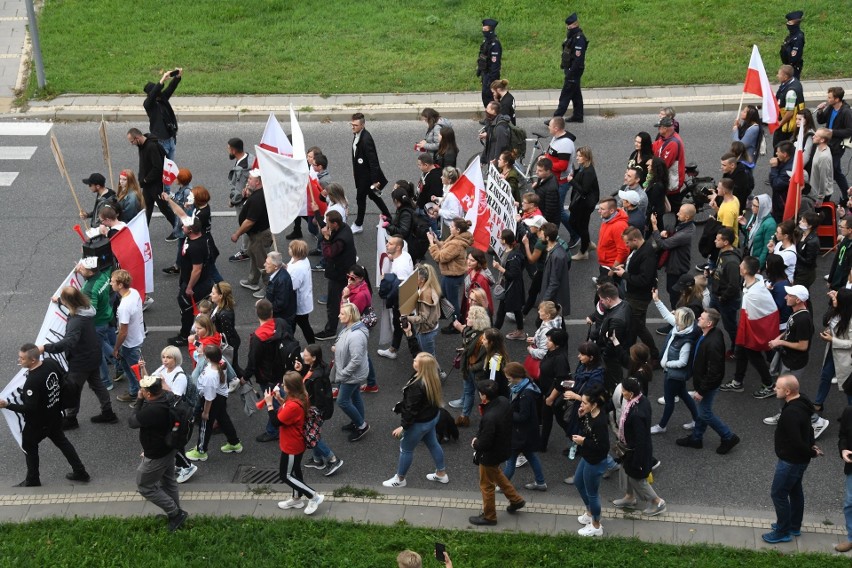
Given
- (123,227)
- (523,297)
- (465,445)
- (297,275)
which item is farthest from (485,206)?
(123,227)

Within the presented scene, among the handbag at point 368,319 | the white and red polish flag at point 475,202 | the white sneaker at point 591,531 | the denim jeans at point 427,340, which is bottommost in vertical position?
the white sneaker at point 591,531

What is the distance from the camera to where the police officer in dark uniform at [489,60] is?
61.0 ft

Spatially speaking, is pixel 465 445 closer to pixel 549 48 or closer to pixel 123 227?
pixel 123 227

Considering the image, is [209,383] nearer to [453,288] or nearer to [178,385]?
[178,385]

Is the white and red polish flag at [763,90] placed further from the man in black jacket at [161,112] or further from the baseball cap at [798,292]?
the man in black jacket at [161,112]

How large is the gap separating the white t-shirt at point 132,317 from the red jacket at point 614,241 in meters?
5.48

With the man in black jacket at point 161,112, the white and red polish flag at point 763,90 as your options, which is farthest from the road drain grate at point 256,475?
the white and red polish flag at point 763,90

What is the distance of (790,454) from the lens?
30.6 feet

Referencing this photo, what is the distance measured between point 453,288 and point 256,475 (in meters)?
3.43

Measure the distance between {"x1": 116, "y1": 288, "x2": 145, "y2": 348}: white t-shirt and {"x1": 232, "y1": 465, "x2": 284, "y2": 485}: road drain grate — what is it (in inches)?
78.3

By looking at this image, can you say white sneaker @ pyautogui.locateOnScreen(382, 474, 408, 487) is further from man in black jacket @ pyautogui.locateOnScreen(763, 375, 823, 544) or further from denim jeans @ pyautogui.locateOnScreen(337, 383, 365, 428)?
man in black jacket @ pyautogui.locateOnScreen(763, 375, 823, 544)

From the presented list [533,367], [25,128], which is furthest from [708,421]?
[25,128]

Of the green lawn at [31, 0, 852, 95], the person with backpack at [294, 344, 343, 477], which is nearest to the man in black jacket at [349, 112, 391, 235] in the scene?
the person with backpack at [294, 344, 343, 477]

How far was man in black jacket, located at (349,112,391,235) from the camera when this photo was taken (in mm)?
15180
